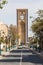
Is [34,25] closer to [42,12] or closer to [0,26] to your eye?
[42,12]

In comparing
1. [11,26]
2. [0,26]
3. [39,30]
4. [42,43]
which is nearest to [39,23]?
[39,30]

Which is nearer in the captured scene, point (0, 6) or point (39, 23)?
point (0, 6)

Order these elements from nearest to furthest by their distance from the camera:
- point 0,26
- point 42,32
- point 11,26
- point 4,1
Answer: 1. point 4,1
2. point 42,32
3. point 0,26
4. point 11,26

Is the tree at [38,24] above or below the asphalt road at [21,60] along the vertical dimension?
above

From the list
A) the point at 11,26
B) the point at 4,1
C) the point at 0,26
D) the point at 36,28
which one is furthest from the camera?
the point at 11,26

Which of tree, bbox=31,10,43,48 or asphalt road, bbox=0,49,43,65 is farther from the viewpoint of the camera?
tree, bbox=31,10,43,48

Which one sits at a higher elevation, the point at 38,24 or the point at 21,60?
the point at 38,24

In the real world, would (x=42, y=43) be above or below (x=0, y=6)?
below

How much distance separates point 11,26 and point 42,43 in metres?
74.7

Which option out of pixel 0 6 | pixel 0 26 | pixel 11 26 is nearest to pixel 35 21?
pixel 0 26

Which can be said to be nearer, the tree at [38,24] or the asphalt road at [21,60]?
the asphalt road at [21,60]

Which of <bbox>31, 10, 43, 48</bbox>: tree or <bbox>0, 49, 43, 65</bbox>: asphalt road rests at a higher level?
<bbox>31, 10, 43, 48</bbox>: tree

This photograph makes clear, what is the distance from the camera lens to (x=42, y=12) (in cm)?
7800

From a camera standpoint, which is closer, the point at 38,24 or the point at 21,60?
the point at 21,60
